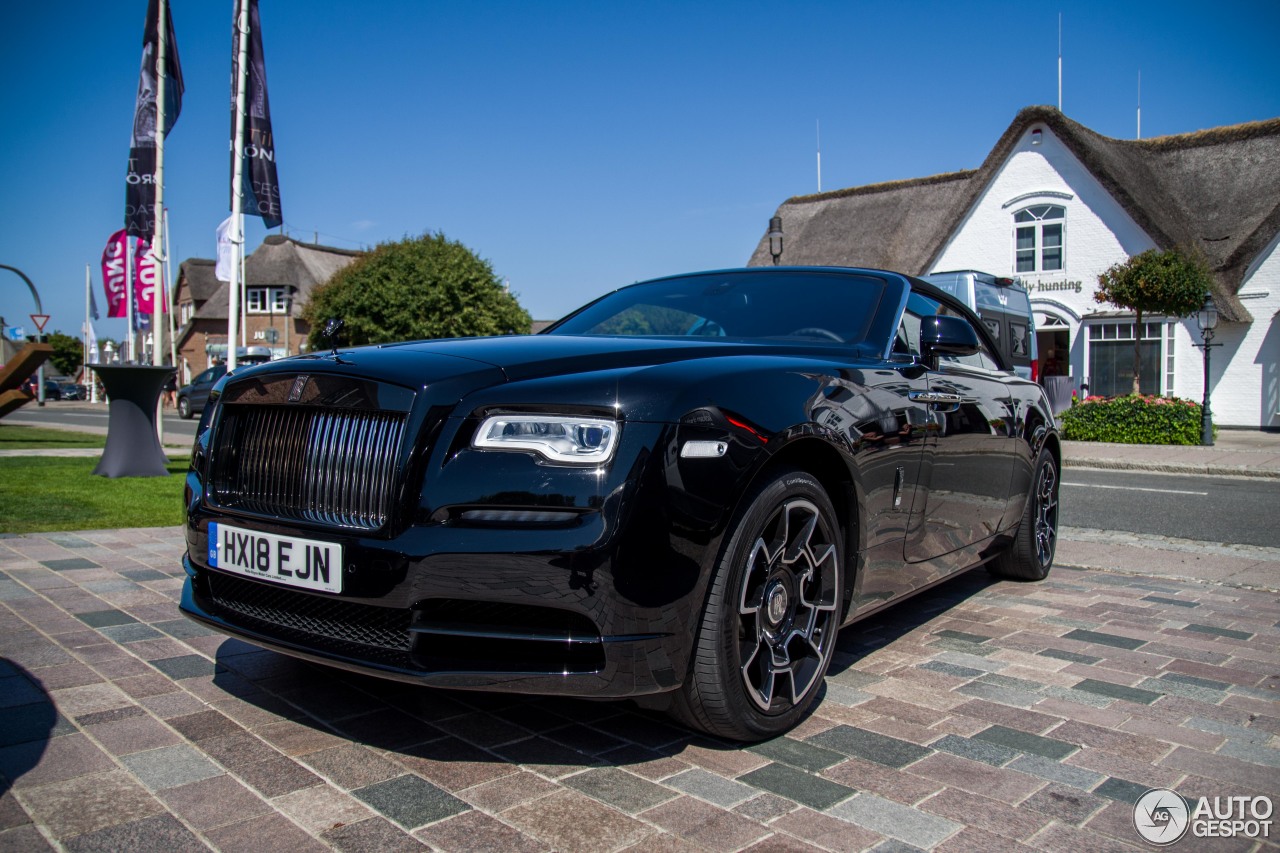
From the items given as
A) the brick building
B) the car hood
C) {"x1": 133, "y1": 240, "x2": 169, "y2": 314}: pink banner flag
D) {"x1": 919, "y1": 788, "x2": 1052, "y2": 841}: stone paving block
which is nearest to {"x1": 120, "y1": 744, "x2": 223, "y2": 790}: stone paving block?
the car hood

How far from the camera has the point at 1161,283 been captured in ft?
65.0

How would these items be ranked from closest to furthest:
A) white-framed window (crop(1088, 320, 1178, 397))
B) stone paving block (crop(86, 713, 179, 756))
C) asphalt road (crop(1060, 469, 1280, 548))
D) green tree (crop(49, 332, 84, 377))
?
stone paving block (crop(86, 713, 179, 756)) → asphalt road (crop(1060, 469, 1280, 548)) → white-framed window (crop(1088, 320, 1178, 397)) → green tree (crop(49, 332, 84, 377))

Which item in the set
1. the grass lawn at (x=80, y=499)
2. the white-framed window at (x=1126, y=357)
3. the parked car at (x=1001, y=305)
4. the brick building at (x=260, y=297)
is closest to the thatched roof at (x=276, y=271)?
the brick building at (x=260, y=297)

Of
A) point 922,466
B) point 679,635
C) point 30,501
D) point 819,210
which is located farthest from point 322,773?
point 819,210

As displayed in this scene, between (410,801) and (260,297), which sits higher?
(260,297)

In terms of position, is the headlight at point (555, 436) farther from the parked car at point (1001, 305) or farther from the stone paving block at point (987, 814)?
the parked car at point (1001, 305)

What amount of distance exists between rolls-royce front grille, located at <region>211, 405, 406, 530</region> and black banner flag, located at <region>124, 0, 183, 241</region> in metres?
11.2

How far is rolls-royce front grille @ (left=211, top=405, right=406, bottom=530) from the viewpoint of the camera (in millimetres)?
2385

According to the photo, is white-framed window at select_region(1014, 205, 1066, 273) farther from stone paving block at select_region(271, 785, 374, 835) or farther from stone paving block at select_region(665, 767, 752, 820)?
stone paving block at select_region(271, 785, 374, 835)

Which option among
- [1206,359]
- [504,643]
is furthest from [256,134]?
[1206,359]

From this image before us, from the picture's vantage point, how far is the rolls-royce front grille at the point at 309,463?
2.38 m

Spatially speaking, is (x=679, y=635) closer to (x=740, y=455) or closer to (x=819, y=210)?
(x=740, y=455)

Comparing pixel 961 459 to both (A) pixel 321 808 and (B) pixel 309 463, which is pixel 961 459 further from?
(A) pixel 321 808

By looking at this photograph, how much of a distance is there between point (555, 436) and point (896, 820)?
1242mm
